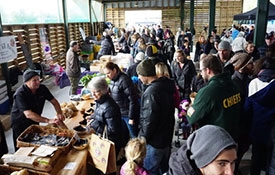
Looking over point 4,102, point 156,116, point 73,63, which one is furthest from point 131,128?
point 4,102

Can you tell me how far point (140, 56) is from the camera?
5.30 m

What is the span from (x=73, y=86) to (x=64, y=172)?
4.58 metres

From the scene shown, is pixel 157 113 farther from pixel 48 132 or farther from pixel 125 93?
pixel 48 132

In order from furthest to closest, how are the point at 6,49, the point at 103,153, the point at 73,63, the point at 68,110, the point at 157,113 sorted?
the point at 73,63 → the point at 6,49 → the point at 68,110 → the point at 157,113 → the point at 103,153

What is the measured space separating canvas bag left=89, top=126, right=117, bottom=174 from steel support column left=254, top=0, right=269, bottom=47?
15.6 feet

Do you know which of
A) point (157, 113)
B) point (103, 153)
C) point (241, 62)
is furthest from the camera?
point (241, 62)

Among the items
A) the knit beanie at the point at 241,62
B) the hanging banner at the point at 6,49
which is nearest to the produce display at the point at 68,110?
the knit beanie at the point at 241,62

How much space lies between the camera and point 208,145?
132 centimetres

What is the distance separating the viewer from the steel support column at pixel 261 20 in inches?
214

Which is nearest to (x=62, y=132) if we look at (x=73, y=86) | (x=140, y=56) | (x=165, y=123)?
(x=165, y=123)

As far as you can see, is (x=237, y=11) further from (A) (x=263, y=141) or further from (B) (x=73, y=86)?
(A) (x=263, y=141)

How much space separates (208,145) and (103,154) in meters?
1.37

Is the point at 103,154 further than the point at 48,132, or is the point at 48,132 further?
the point at 48,132

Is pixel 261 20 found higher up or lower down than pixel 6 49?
higher up
